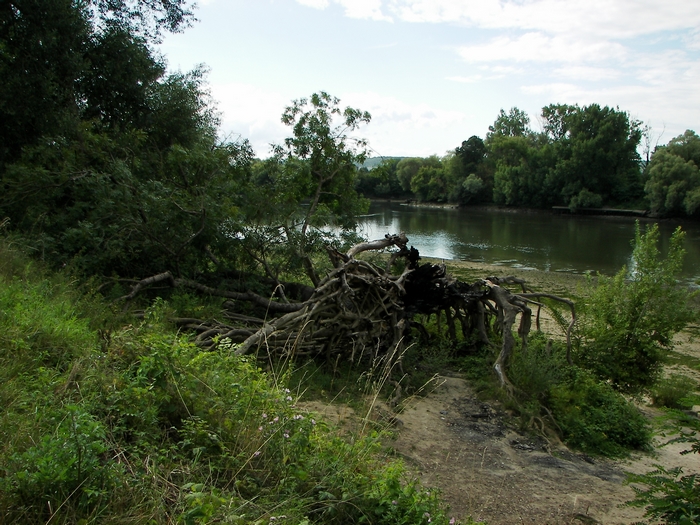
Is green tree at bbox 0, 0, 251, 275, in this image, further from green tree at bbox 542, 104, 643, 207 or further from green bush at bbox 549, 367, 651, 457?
green tree at bbox 542, 104, 643, 207

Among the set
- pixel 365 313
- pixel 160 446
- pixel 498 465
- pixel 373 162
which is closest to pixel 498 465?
pixel 498 465

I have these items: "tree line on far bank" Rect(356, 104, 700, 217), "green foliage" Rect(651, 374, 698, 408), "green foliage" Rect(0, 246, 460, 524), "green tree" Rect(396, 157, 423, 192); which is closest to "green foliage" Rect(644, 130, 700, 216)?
"tree line on far bank" Rect(356, 104, 700, 217)

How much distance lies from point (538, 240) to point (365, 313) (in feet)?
102

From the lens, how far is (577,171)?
202 ft

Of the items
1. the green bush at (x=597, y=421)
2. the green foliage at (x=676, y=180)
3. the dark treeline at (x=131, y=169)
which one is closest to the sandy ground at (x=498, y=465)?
A: the green bush at (x=597, y=421)

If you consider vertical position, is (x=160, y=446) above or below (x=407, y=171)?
below

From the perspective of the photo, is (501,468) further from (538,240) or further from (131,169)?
(538,240)

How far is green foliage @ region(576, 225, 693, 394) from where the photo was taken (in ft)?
30.5

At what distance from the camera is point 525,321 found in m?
8.29

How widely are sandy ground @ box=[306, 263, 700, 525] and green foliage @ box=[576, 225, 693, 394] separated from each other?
191 cm

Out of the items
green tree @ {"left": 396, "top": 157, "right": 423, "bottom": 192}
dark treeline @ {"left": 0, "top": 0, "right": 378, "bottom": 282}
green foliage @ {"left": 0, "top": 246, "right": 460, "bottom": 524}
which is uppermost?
green tree @ {"left": 396, "top": 157, "right": 423, "bottom": 192}

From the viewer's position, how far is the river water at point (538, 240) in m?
26.9

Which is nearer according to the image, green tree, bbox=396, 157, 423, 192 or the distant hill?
the distant hill

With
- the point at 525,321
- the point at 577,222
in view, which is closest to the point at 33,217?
the point at 525,321
